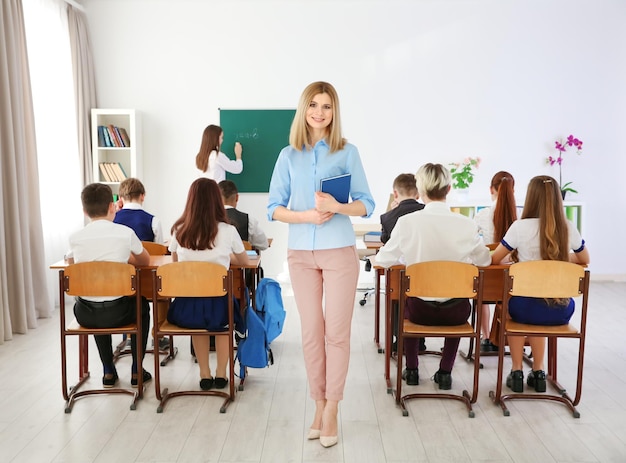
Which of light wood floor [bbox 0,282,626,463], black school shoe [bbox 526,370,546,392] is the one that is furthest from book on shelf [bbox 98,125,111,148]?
black school shoe [bbox 526,370,546,392]

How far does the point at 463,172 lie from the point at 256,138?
220cm

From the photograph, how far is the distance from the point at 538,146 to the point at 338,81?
7.35ft

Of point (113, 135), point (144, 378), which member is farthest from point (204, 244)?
point (113, 135)

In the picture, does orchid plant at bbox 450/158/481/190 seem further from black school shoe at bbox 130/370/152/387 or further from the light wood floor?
black school shoe at bbox 130/370/152/387

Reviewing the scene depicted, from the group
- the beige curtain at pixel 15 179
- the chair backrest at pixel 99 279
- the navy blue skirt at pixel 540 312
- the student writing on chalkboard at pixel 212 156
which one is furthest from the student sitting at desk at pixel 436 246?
the student writing on chalkboard at pixel 212 156

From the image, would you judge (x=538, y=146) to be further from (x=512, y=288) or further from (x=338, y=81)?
(x=512, y=288)

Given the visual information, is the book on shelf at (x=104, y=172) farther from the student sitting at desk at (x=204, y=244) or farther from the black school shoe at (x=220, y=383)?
the black school shoe at (x=220, y=383)

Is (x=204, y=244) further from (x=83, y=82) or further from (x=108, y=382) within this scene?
(x=83, y=82)

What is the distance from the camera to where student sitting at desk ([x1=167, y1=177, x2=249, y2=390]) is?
3447 mm

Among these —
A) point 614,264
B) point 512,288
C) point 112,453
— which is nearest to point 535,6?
point 614,264

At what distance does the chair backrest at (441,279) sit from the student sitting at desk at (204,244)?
94 centimetres

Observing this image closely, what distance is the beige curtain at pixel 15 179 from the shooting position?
4.84m

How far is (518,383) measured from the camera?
365cm

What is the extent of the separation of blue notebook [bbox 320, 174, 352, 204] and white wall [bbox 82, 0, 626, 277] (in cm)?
422
